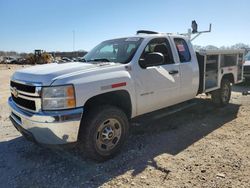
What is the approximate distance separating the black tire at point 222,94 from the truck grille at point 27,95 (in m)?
5.19

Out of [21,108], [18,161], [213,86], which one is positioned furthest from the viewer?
[213,86]

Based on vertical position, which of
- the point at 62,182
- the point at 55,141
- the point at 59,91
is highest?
the point at 59,91

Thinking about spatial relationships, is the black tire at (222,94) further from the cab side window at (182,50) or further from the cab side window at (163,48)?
the cab side window at (163,48)

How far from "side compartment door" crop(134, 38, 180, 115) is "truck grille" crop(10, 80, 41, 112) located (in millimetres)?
1611

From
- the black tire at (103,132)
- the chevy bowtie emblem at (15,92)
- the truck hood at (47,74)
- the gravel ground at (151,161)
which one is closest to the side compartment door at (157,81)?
the black tire at (103,132)

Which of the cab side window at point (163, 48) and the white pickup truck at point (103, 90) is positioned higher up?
the cab side window at point (163, 48)

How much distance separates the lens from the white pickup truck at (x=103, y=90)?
338 cm

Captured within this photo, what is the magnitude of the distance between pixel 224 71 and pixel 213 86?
704 mm

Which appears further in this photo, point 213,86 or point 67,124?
point 213,86

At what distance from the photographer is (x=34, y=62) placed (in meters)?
47.4

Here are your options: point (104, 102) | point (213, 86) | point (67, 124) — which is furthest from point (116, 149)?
point (213, 86)

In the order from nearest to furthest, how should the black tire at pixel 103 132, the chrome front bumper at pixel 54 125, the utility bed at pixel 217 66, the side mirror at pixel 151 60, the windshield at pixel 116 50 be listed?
the chrome front bumper at pixel 54 125, the black tire at pixel 103 132, the side mirror at pixel 151 60, the windshield at pixel 116 50, the utility bed at pixel 217 66

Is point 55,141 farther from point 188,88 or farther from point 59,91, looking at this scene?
point 188,88

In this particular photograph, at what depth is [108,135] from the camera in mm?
3949
